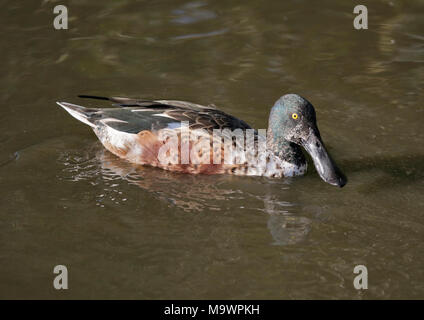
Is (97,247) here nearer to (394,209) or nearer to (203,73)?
(394,209)

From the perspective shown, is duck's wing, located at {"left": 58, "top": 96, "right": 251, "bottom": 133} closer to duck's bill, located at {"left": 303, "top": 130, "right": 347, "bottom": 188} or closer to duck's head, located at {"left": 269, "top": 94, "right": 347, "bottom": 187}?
duck's head, located at {"left": 269, "top": 94, "right": 347, "bottom": 187}

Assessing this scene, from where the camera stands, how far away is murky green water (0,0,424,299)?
5.56 m

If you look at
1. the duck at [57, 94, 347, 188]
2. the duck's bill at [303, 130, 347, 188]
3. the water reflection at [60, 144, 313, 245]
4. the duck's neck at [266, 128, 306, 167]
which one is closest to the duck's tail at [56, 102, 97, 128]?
the water reflection at [60, 144, 313, 245]

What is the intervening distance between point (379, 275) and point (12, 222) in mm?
3316

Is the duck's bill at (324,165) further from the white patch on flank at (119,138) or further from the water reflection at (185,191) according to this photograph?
the white patch on flank at (119,138)

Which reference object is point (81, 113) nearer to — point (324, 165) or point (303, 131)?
point (303, 131)

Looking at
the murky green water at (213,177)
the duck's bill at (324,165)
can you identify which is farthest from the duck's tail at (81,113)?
the duck's bill at (324,165)

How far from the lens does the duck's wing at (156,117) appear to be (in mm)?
7273

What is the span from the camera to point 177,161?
23.9ft

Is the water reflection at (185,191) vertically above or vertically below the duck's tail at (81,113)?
below

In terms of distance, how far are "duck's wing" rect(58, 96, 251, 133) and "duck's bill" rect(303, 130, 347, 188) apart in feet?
2.84

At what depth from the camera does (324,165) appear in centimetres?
677

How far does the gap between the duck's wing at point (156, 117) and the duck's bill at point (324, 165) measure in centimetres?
86
